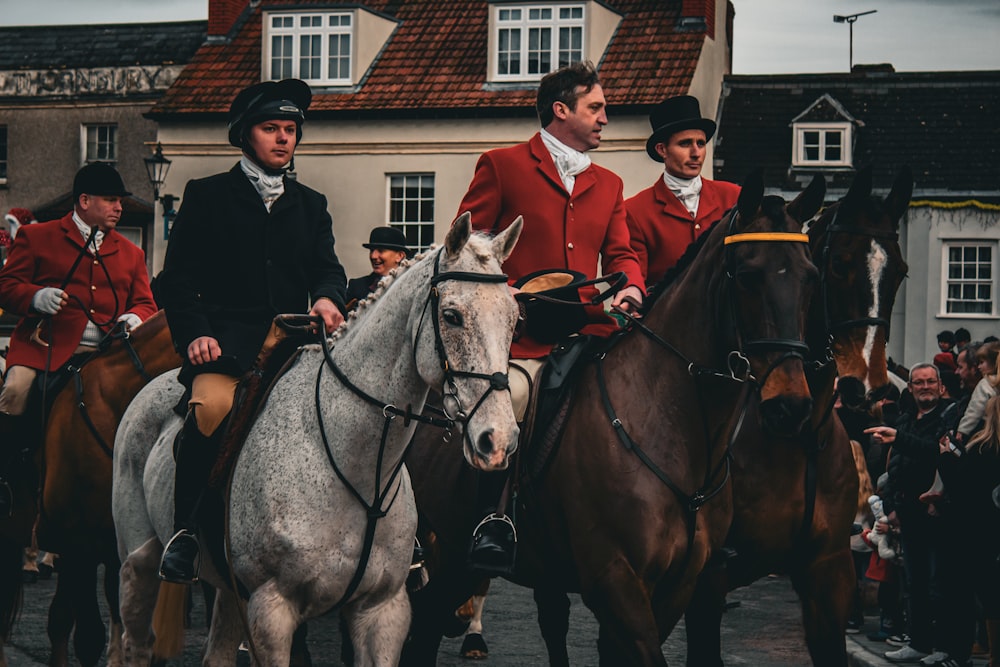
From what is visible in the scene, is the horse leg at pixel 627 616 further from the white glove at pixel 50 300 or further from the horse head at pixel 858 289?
the white glove at pixel 50 300

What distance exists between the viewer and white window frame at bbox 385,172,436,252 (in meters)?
31.6

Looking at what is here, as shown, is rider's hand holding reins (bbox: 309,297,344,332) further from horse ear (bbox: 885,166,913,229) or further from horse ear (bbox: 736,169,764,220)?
horse ear (bbox: 885,166,913,229)

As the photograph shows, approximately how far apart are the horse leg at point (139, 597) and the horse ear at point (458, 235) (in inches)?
101

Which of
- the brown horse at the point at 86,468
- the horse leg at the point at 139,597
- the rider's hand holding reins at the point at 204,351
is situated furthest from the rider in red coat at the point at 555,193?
the brown horse at the point at 86,468

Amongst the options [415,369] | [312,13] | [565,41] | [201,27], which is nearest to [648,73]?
[565,41]

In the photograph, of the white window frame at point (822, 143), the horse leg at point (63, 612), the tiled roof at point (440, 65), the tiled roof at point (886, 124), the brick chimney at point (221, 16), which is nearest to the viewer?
the horse leg at point (63, 612)

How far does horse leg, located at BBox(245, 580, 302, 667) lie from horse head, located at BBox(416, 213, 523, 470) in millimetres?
1022

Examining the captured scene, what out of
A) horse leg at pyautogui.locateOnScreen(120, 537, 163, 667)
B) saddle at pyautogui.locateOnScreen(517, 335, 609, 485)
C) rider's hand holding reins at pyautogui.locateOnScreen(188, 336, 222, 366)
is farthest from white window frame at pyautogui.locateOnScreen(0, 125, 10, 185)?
saddle at pyautogui.locateOnScreen(517, 335, 609, 485)

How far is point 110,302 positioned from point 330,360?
4.22m

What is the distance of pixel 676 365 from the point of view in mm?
6273

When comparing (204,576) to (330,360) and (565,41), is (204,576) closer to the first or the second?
(330,360)

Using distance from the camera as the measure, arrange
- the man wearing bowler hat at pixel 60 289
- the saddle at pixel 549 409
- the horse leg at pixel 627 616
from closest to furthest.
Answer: the horse leg at pixel 627 616, the saddle at pixel 549 409, the man wearing bowler hat at pixel 60 289

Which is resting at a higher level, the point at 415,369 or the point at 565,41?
the point at 565,41

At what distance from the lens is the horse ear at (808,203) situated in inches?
250
